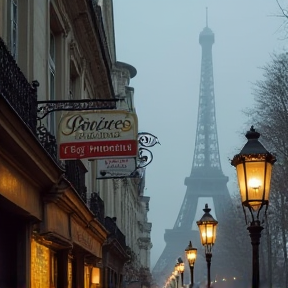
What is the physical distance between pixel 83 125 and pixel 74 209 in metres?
3.46

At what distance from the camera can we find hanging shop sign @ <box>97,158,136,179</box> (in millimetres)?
20812

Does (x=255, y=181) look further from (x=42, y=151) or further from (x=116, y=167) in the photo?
(x=116, y=167)

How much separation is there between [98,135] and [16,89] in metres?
2.12

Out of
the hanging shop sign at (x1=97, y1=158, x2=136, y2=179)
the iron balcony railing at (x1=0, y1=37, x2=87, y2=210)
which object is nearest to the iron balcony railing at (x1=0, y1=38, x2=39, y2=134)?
the iron balcony railing at (x1=0, y1=37, x2=87, y2=210)

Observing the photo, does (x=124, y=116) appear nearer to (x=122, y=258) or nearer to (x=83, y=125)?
(x=83, y=125)

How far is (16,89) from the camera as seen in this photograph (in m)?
12.0

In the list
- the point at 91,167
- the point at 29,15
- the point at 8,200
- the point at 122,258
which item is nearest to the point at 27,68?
the point at 29,15

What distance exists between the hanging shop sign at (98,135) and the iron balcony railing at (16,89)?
2.75ft

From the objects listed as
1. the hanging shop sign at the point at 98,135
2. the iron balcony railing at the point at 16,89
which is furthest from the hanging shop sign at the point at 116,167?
the iron balcony railing at the point at 16,89

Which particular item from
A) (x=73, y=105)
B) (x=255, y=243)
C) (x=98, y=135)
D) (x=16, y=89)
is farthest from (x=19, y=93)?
(x=255, y=243)

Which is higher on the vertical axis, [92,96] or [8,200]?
[92,96]

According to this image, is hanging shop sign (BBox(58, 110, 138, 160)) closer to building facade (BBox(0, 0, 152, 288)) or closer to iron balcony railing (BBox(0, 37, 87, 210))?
building facade (BBox(0, 0, 152, 288))

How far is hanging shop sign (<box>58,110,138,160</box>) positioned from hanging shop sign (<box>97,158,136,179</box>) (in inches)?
256

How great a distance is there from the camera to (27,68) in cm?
1500
